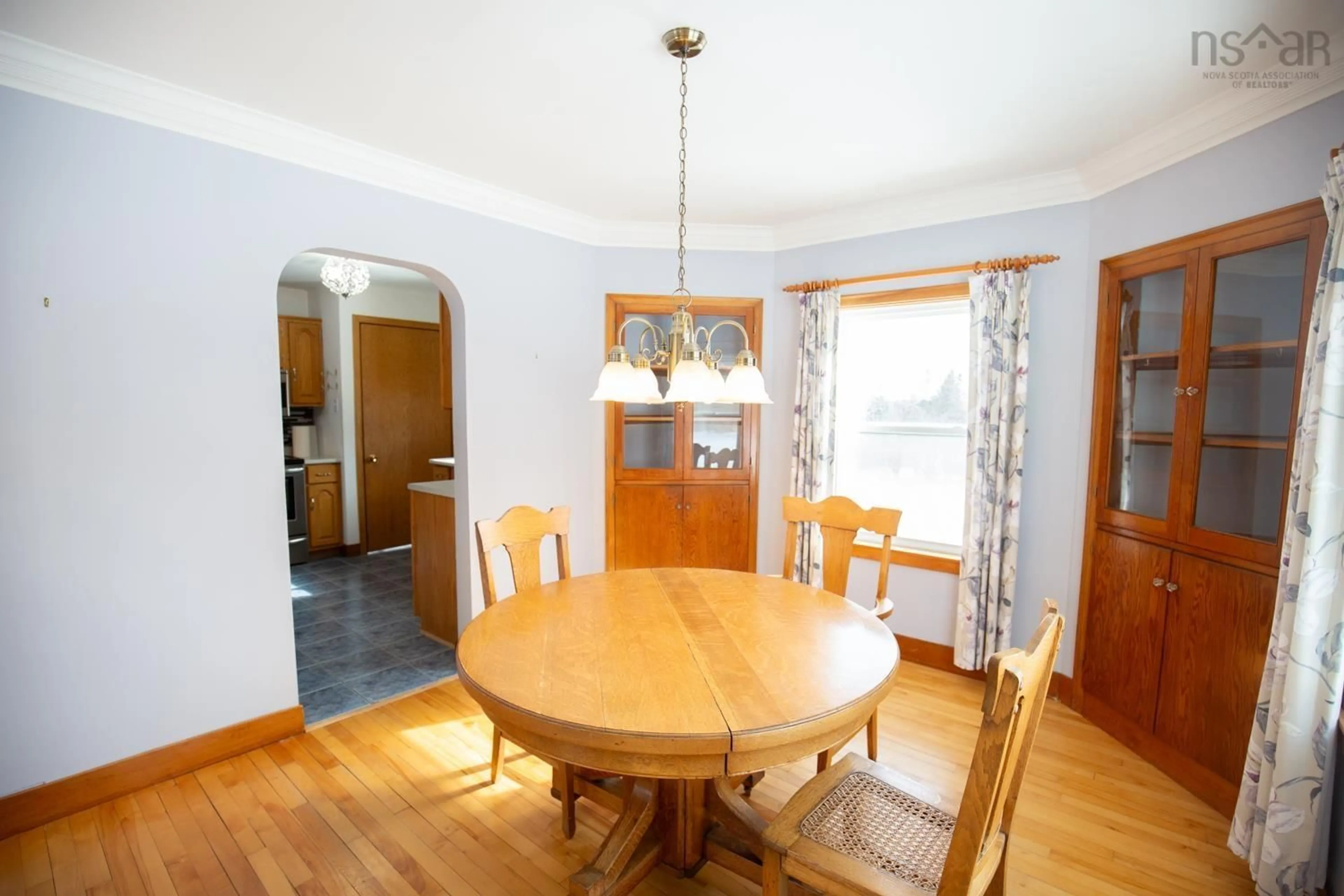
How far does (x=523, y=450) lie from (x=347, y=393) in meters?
3.12

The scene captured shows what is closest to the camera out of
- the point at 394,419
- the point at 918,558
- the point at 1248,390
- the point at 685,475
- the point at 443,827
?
the point at 443,827

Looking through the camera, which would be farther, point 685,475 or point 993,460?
point 685,475

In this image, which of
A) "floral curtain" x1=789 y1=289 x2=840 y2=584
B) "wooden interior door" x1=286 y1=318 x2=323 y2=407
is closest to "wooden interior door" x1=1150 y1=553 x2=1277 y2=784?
"floral curtain" x1=789 y1=289 x2=840 y2=584

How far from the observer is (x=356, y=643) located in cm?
363

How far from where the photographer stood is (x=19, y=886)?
1.79 m

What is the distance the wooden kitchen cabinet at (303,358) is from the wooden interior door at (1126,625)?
621cm

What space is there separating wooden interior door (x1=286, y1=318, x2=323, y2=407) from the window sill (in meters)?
5.11

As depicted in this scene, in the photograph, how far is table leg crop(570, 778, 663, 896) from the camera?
165 cm

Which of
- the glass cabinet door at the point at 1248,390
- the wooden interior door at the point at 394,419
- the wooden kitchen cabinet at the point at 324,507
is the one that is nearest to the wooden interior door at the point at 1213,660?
the glass cabinet door at the point at 1248,390

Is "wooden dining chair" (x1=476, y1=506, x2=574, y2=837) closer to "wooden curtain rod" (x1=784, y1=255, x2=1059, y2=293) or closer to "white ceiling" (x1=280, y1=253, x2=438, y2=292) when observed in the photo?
"wooden curtain rod" (x1=784, y1=255, x2=1059, y2=293)

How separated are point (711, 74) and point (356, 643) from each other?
3.64 metres

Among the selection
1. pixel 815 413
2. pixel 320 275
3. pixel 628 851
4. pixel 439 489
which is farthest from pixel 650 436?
pixel 320 275

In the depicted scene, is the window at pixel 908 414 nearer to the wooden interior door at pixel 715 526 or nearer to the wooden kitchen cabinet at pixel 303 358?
the wooden interior door at pixel 715 526

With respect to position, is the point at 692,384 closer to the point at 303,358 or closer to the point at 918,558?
the point at 918,558
